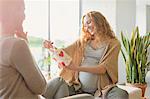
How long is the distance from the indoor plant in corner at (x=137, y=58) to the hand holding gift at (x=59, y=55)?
4.74ft

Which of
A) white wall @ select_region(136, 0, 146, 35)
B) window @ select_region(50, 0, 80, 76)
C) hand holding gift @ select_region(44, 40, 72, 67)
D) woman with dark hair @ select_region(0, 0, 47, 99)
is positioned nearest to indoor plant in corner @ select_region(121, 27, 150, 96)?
white wall @ select_region(136, 0, 146, 35)

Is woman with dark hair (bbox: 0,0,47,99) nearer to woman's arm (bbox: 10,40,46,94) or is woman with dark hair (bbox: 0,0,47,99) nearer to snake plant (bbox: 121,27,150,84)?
woman's arm (bbox: 10,40,46,94)

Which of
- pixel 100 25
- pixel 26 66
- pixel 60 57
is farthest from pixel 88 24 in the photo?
pixel 26 66

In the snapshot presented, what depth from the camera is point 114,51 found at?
7.50 ft

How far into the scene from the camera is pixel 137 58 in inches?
130

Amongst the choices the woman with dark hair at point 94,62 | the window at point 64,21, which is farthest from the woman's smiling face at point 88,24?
the window at point 64,21

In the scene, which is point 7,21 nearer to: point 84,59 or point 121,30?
point 84,59

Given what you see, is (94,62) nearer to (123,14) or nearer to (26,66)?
(26,66)

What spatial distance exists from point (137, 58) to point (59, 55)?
5.17ft

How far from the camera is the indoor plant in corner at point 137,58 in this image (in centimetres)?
330

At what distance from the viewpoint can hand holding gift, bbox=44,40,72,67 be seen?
199 centimetres

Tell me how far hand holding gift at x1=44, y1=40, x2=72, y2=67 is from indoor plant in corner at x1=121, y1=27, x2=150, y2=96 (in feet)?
4.74

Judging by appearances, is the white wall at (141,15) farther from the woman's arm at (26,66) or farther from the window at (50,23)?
the woman's arm at (26,66)

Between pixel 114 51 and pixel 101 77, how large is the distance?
0.25m
